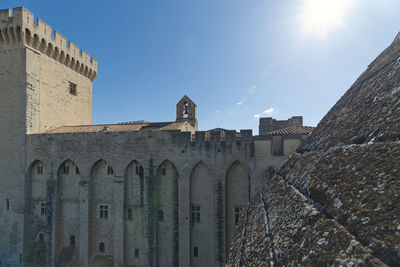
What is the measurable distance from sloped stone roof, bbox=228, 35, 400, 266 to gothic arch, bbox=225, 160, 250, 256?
10665mm

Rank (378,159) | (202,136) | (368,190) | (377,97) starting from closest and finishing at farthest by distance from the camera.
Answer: (368,190) → (378,159) → (377,97) → (202,136)

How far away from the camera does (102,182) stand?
13906 millimetres

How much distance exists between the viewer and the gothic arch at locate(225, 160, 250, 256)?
12.4m

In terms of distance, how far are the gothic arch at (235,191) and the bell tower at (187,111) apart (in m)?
4.91

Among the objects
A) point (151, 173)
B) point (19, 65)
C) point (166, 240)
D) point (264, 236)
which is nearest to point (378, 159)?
point (264, 236)

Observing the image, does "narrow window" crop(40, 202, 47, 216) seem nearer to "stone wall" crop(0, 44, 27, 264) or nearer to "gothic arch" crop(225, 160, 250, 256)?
"stone wall" crop(0, 44, 27, 264)

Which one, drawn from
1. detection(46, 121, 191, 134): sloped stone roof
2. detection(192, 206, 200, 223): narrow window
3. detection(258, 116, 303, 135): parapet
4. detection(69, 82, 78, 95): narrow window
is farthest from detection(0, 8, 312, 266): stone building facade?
detection(258, 116, 303, 135): parapet

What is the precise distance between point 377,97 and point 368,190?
1.03 meters

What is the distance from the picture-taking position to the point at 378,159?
45.0 inches

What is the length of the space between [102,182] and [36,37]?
1045 centimetres

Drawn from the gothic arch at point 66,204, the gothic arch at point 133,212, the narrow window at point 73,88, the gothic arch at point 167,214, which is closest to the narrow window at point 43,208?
the gothic arch at point 66,204

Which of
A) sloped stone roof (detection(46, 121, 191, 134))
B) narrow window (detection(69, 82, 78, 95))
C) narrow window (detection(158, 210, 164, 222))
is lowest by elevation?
narrow window (detection(158, 210, 164, 222))

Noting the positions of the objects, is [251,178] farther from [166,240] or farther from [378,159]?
[378,159]

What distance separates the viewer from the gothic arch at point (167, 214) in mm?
12734
